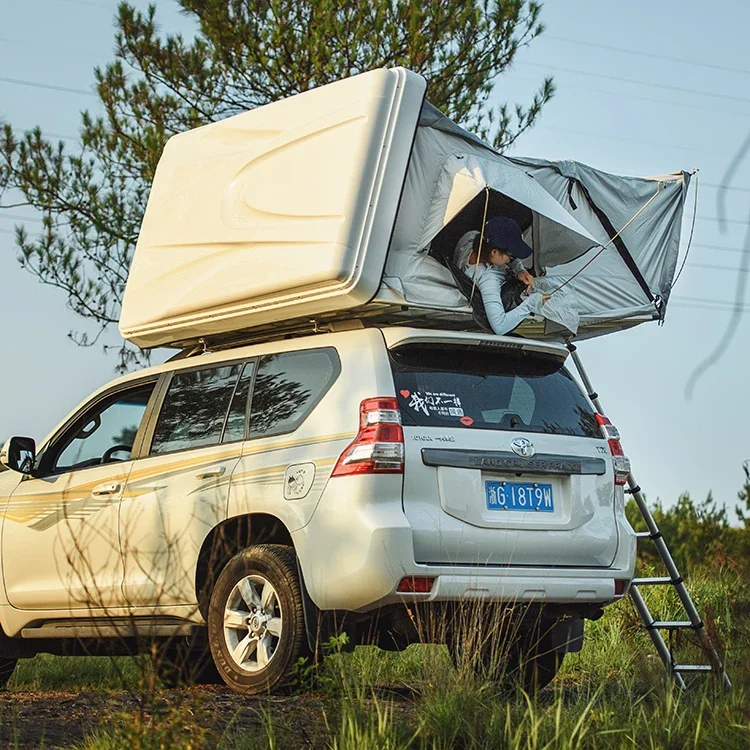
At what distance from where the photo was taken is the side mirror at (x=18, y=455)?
812cm

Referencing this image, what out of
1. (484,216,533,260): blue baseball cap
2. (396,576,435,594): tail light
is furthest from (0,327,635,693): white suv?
(484,216,533,260): blue baseball cap

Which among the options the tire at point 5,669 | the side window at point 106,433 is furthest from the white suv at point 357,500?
the tire at point 5,669

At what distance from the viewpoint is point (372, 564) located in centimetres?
599

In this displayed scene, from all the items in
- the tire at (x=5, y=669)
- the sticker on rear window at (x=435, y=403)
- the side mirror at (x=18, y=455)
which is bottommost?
the tire at (x=5, y=669)

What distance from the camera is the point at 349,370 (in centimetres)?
649

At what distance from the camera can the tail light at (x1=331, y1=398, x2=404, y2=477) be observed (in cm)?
613

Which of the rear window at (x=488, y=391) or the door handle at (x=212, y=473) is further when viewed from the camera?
the door handle at (x=212, y=473)

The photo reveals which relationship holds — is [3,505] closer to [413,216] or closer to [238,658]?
[238,658]

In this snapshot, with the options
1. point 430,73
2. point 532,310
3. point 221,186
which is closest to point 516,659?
point 532,310

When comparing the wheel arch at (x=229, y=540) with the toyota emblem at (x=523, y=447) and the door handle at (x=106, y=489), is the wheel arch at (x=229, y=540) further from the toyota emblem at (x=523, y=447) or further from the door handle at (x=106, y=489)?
the toyota emblem at (x=523, y=447)

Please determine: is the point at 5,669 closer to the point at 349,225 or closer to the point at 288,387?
the point at 288,387

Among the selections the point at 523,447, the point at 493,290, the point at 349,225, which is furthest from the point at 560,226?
the point at 523,447

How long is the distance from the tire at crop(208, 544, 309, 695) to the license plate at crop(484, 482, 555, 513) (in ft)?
3.34

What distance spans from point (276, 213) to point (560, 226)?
1653 millimetres
